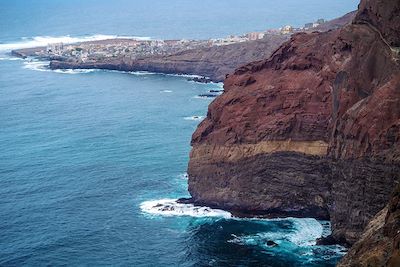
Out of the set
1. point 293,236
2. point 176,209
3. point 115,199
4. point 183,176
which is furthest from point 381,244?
point 183,176

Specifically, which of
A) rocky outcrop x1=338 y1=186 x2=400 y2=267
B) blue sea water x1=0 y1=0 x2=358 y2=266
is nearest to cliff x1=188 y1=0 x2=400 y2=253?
blue sea water x1=0 y1=0 x2=358 y2=266

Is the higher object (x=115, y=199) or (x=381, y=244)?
(x=381, y=244)

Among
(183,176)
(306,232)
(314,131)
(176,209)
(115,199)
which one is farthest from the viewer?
(183,176)

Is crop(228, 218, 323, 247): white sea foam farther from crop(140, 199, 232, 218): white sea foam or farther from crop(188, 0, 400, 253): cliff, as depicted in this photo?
crop(140, 199, 232, 218): white sea foam

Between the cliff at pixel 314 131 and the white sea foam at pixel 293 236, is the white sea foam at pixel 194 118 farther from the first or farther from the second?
the white sea foam at pixel 293 236

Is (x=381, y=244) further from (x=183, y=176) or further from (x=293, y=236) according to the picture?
(x=183, y=176)

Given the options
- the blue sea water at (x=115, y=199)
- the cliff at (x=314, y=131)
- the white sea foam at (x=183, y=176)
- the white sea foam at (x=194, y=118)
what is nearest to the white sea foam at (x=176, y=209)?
the blue sea water at (x=115, y=199)
